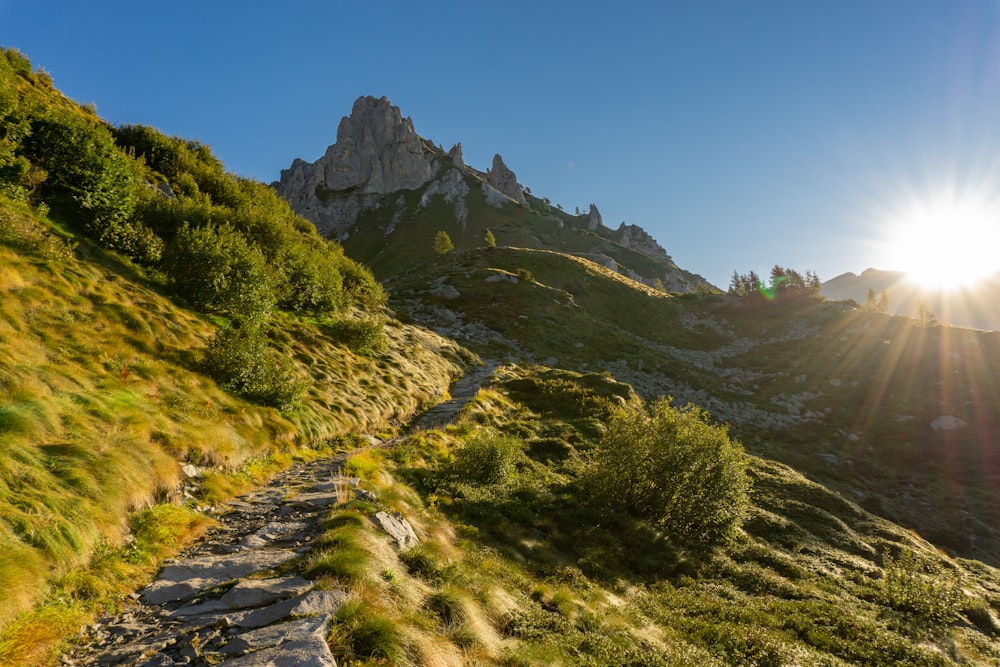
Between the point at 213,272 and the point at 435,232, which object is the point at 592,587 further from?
the point at 435,232

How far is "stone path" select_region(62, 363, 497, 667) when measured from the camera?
5664 millimetres

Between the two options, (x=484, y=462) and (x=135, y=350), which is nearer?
(x=135, y=350)

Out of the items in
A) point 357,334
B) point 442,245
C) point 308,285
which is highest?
point 442,245

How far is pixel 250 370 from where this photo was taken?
17.6 metres

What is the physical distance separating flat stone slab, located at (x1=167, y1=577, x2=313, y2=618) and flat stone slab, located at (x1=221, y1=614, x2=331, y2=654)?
2.65 feet

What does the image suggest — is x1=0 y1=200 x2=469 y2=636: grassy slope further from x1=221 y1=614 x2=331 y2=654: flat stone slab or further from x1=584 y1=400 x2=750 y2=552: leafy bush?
x1=584 y1=400 x2=750 y2=552: leafy bush

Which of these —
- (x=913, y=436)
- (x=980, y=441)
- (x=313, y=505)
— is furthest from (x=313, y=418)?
(x=980, y=441)

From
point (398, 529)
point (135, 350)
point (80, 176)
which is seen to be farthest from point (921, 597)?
point (80, 176)

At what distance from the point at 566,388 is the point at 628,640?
Result: 1256 inches

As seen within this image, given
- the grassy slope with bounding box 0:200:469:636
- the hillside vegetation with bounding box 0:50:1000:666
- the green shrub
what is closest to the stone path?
the hillside vegetation with bounding box 0:50:1000:666

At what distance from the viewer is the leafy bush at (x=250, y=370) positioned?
17.1 m

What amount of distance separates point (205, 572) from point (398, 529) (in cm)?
410

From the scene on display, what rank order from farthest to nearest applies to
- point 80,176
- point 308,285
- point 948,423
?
point 948,423 < point 308,285 < point 80,176

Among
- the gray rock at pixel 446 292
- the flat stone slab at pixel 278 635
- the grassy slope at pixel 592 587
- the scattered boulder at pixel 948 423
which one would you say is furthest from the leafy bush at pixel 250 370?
the scattered boulder at pixel 948 423
